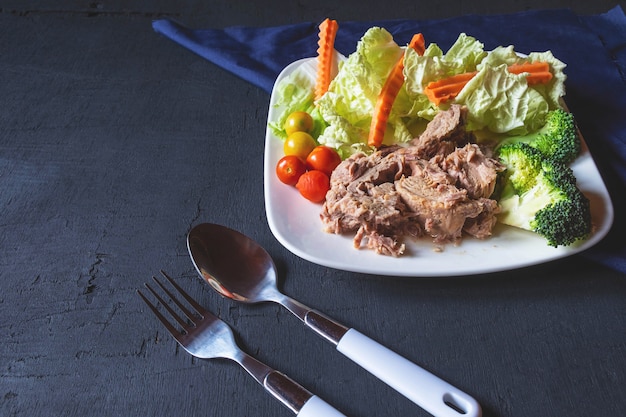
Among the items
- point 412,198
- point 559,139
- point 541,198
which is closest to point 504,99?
point 559,139

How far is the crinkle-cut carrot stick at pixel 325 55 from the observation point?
3.51m

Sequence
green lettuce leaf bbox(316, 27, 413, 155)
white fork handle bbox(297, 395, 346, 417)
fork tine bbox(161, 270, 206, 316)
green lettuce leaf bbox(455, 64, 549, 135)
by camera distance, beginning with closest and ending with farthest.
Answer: white fork handle bbox(297, 395, 346, 417) < fork tine bbox(161, 270, 206, 316) < green lettuce leaf bbox(455, 64, 549, 135) < green lettuce leaf bbox(316, 27, 413, 155)

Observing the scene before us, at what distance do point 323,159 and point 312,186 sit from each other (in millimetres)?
302

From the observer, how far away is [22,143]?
3.74m

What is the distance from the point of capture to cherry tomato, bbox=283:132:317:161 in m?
3.23

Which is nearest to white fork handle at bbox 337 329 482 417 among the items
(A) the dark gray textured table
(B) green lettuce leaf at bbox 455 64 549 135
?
(A) the dark gray textured table

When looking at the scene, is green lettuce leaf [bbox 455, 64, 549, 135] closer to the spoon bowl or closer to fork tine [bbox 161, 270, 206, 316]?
the spoon bowl

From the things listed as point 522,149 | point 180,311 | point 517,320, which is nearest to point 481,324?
point 517,320

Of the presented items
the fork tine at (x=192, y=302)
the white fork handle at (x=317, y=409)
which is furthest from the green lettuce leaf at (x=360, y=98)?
the white fork handle at (x=317, y=409)

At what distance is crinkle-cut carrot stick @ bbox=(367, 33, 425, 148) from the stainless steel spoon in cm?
102

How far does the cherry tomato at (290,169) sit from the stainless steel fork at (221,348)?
0.84 meters

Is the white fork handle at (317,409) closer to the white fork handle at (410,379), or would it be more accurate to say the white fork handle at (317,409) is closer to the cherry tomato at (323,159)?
the white fork handle at (410,379)

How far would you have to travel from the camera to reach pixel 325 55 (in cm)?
357

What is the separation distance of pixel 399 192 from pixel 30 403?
2013 millimetres
